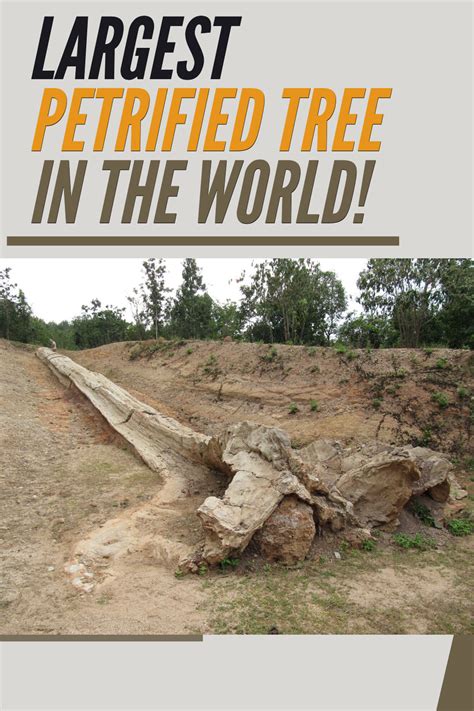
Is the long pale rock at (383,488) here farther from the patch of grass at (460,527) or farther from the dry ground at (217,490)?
the patch of grass at (460,527)

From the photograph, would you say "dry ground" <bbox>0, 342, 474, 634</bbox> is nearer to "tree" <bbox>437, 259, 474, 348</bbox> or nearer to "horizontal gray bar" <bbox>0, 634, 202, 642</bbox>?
"horizontal gray bar" <bbox>0, 634, 202, 642</bbox>

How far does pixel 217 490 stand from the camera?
6.78 m

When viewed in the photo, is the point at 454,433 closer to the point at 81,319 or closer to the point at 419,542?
the point at 419,542

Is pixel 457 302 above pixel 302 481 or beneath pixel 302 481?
above

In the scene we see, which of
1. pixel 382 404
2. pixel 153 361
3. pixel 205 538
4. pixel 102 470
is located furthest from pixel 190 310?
pixel 205 538

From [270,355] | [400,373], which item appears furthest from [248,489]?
[270,355]

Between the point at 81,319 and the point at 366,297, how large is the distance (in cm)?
3110

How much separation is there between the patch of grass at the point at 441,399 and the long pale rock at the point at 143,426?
6.28 m

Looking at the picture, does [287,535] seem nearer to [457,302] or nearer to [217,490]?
[217,490]

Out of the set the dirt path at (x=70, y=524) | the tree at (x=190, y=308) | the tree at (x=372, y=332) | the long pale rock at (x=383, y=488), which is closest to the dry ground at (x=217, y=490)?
the dirt path at (x=70, y=524)

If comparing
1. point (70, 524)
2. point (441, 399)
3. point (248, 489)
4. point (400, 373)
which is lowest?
point (70, 524)

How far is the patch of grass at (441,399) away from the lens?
34.0ft

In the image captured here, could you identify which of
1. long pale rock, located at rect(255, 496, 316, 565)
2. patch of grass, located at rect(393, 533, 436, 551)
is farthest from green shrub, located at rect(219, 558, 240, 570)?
patch of grass, located at rect(393, 533, 436, 551)

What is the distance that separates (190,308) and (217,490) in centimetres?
2359
